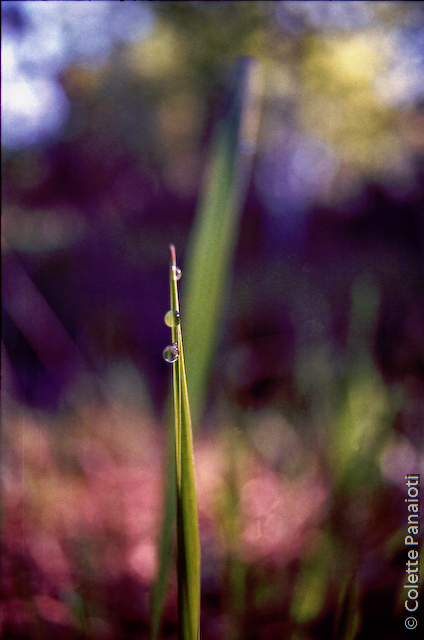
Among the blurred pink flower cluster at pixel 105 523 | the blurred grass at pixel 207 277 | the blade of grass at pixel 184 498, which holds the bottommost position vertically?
the blurred pink flower cluster at pixel 105 523

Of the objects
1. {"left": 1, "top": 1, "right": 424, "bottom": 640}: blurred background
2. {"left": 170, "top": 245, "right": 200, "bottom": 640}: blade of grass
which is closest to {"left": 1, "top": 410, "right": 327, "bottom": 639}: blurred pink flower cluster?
{"left": 1, "top": 1, "right": 424, "bottom": 640}: blurred background

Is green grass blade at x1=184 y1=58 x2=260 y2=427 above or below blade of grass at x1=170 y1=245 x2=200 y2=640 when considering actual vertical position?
above

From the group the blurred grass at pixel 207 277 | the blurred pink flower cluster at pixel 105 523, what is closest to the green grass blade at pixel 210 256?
the blurred grass at pixel 207 277

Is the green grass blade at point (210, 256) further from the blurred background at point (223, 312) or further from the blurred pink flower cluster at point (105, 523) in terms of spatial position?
the blurred pink flower cluster at point (105, 523)

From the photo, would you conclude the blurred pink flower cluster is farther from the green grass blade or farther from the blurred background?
the green grass blade

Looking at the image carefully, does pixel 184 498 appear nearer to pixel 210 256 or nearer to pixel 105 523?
pixel 210 256

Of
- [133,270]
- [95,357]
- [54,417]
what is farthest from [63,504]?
[133,270]
